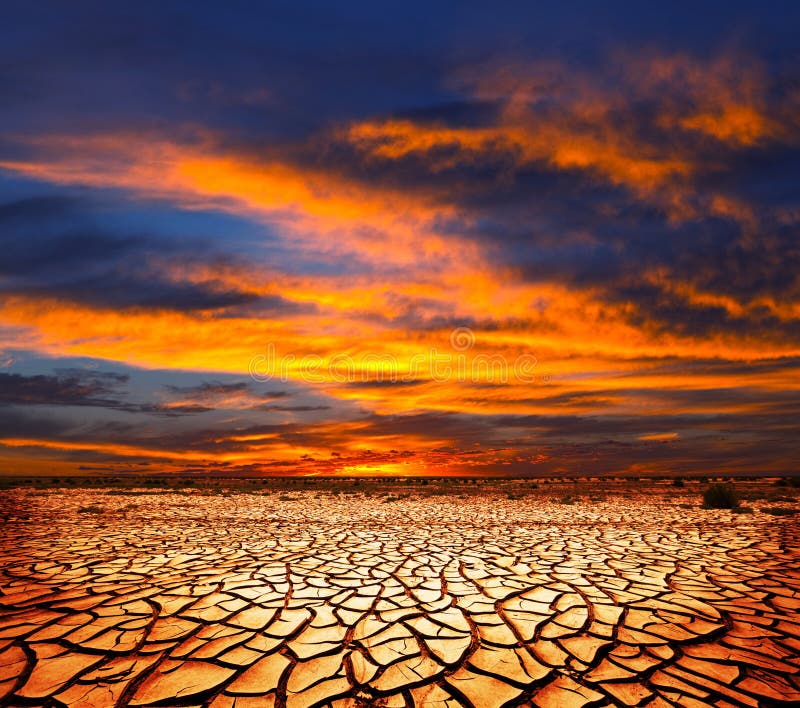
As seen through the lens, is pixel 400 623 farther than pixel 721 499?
No

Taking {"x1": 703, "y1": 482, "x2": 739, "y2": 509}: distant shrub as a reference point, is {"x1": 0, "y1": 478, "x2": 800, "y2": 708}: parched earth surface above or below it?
above

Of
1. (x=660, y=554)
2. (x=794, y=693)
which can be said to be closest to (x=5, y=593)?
(x=794, y=693)

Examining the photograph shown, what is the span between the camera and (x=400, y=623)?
11.8ft

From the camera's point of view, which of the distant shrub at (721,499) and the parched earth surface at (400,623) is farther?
the distant shrub at (721,499)

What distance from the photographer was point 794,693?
2.63m

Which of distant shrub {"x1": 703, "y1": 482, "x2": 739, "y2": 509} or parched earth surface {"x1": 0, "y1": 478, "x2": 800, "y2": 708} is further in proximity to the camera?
distant shrub {"x1": 703, "y1": 482, "x2": 739, "y2": 509}

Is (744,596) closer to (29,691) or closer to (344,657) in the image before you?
(344,657)

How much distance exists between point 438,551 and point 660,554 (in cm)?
297

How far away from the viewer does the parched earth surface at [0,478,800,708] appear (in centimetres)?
267

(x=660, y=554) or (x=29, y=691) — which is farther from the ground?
(x=29, y=691)

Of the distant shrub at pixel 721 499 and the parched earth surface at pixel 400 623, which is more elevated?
the parched earth surface at pixel 400 623

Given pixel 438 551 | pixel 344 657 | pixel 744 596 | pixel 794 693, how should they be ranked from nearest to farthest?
pixel 794 693 < pixel 344 657 < pixel 744 596 < pixel 438 551

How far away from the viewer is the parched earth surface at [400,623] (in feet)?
8.75

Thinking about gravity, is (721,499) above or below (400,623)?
below
